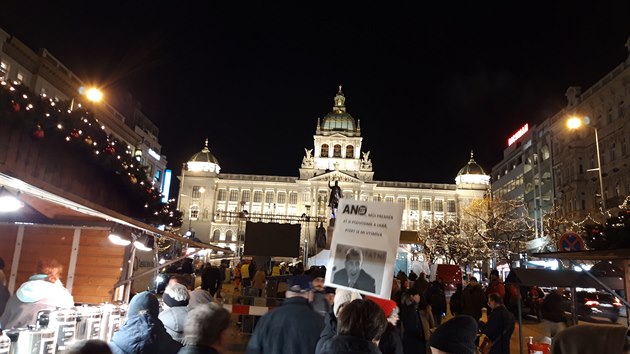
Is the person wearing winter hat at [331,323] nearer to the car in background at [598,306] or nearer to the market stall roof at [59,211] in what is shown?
the market stall roof at [59,211]

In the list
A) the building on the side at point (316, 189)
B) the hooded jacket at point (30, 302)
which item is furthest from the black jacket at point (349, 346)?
the building on the side at point (316, 189)

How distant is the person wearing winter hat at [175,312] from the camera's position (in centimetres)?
584

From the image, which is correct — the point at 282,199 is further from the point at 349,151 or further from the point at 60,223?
the point at 60,223

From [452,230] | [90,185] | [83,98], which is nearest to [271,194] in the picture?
[452,230]

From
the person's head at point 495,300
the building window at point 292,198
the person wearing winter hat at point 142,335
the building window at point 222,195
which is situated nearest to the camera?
the person wearing winter hat at point 142,335

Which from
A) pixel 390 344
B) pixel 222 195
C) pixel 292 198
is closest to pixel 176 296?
pixel 390 344

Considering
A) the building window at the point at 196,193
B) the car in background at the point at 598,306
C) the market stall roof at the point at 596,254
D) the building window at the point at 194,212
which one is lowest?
the car in background at the point at 598,306

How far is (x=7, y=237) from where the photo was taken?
1005 cm

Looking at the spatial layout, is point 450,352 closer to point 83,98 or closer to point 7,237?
point 7,237

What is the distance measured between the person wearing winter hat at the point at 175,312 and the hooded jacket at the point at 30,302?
6.03 feet

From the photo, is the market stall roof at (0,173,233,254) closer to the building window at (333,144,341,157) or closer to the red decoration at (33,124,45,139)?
the red decoration at (33,124,45,139)

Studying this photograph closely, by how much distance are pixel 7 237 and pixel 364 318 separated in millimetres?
9850

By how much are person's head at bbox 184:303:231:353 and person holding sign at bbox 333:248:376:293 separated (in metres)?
1.79

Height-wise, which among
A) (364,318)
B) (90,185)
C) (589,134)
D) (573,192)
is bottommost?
(364,318)
